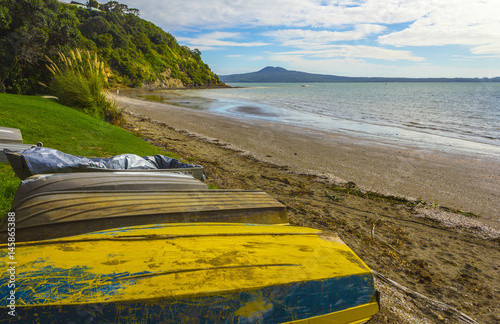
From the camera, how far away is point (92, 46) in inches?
1663

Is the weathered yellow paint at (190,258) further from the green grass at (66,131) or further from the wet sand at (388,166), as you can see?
the wet sand at (388,166)

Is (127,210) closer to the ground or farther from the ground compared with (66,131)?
closer to the ground

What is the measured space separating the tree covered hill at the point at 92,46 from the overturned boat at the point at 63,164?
1249 cm

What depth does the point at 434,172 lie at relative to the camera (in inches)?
355

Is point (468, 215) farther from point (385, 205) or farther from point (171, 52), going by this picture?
point (171, 52)

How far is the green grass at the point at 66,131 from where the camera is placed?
7.06 metres

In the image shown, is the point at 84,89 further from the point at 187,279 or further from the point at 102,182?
the point at 187,279

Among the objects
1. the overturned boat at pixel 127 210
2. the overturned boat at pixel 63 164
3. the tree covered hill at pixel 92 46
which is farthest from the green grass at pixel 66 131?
the tree covered hill at pixel 92 46

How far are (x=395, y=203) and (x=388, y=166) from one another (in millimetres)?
3365

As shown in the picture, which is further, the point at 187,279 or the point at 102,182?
the point at 102,182

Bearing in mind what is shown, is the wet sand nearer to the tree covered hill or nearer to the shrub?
the shrub

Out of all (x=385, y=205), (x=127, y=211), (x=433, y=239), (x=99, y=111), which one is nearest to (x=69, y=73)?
(x=99, y=111)

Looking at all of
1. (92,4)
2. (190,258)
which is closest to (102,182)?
(190,258)

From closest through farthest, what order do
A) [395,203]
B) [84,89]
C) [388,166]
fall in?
[395,203]
[388,166]
[84,89]
